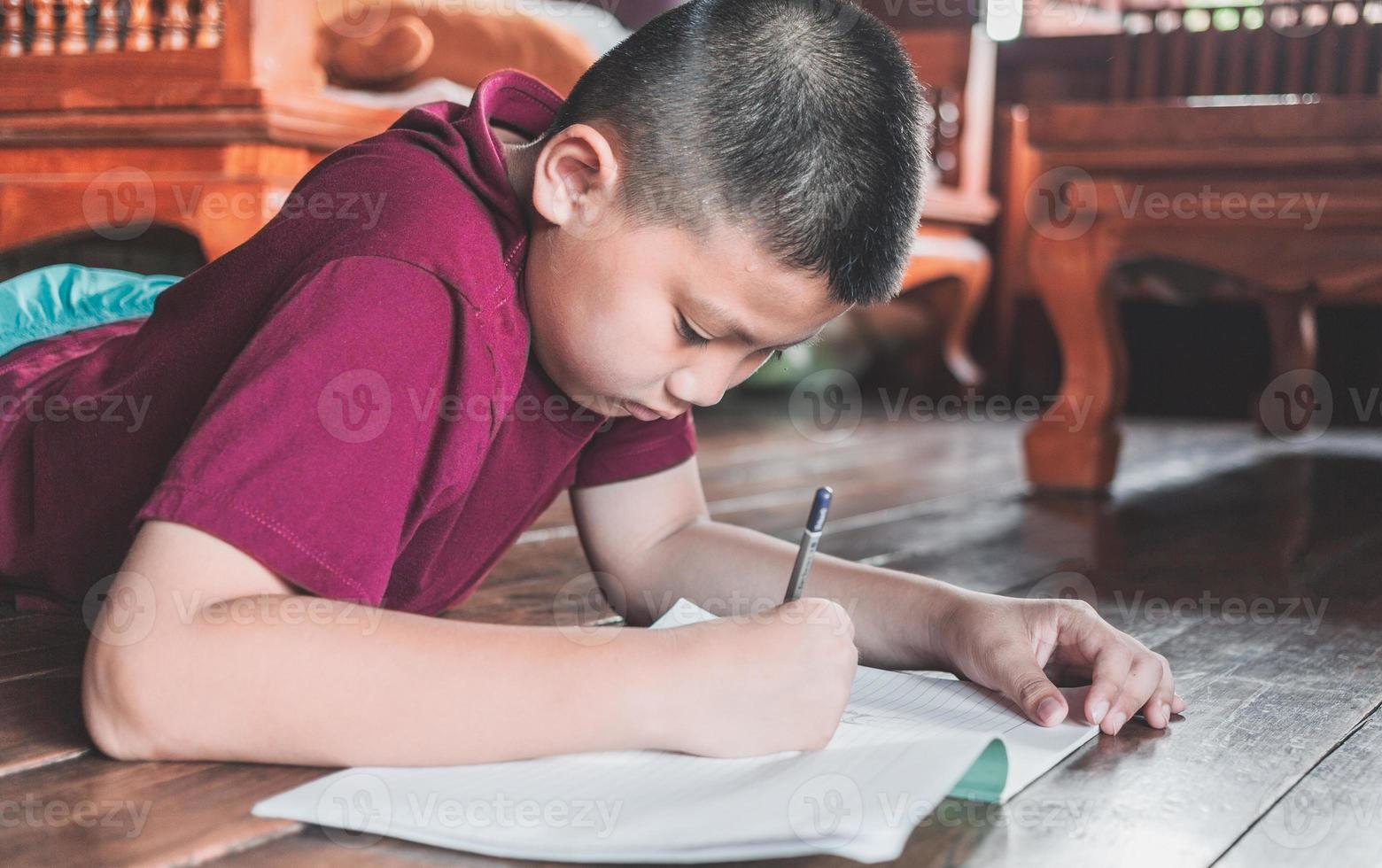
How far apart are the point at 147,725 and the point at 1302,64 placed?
1885 millimetres

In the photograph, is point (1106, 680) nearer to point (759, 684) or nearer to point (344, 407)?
point (759, 684)

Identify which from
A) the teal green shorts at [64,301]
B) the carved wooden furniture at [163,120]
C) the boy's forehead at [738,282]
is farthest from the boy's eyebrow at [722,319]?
the carved wooden furniture at [163,120]

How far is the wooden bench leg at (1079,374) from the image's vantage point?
1972mm

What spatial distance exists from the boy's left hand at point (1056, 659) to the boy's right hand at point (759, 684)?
0.50 ft

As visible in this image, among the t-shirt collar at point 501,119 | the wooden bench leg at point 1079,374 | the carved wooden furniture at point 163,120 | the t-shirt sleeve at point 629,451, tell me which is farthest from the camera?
the wooden bench leg at point 1079,374

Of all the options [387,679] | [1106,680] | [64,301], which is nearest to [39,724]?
[387,679]

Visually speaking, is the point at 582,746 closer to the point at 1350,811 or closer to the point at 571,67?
the point at 1350,811

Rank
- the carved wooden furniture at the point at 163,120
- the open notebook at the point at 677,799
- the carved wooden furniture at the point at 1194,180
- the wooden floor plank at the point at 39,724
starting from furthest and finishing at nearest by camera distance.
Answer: the carved wooden furniture at the point at 1194,180, the carved wooden furniture at the point at 163,120, the wooden floor plank at the point at 39,724, the open notebook at the point at 677,799

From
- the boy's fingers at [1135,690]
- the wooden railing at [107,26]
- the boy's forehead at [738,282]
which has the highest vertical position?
the wooden railing at [107,26]

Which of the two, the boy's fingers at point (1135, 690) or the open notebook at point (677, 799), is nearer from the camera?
the open notebook at point (677, 799)

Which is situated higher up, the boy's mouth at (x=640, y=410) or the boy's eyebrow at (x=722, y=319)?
the boy's eyebrow at (x=722, y=319)

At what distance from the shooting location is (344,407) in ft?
2.09

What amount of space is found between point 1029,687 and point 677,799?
25cm

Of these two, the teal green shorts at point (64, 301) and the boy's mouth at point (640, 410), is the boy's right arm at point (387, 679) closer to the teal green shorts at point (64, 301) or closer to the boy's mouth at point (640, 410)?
the boy's mouth at point (640, 410)
